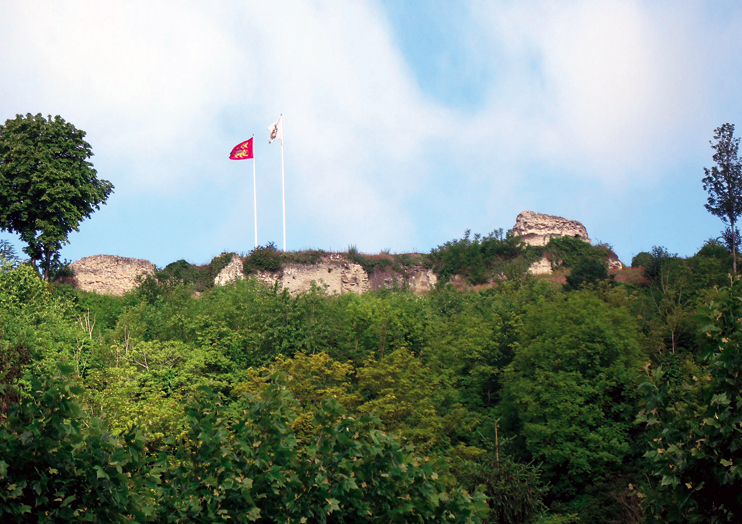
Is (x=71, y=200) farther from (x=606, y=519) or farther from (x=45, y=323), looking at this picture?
(x=606, y=519)

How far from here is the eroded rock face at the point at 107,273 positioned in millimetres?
41219

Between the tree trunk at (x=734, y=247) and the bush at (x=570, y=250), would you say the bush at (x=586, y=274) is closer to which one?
the tree trunk at (x=734, y=247)

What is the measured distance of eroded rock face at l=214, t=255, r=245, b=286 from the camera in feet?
142

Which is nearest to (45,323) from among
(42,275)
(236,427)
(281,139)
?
(42,275)

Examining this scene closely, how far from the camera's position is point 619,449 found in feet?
77.4

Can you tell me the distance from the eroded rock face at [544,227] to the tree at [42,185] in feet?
100

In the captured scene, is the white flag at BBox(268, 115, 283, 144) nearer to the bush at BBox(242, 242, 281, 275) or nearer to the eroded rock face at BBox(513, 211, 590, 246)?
the bush at BBox(242, 242, 281, 275)

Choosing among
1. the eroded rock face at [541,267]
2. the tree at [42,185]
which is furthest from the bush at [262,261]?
the eroded rock face at [541,267]

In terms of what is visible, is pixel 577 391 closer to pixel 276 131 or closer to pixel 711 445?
pixel 711 445

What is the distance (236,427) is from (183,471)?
0.82 metres

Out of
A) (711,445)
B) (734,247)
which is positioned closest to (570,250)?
(734,247)

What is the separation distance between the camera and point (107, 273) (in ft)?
138

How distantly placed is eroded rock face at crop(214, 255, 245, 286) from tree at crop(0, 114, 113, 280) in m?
8.65

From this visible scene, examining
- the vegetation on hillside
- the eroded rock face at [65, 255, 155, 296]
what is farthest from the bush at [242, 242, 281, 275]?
the eroded rock face at [65, 255, 155, 296]
